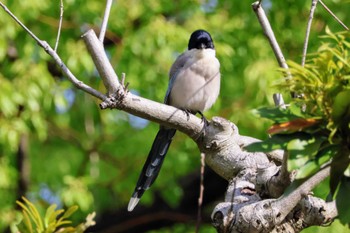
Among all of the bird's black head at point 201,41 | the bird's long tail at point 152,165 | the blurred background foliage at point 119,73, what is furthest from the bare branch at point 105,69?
the blurred background foliage at point 119,73

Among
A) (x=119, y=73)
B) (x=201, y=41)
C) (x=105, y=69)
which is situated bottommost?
(x=105, y=69)

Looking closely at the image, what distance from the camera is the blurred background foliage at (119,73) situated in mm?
6844

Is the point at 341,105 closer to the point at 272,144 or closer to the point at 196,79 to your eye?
the point at 272,144

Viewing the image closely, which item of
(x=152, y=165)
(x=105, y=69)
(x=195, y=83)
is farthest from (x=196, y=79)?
(x=105, y=69)

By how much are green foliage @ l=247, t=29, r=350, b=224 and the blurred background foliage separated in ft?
14.1

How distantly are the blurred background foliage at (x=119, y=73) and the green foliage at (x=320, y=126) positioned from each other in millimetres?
4306

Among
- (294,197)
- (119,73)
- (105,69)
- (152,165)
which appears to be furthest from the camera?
(119,73)

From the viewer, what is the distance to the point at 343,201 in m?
2.03

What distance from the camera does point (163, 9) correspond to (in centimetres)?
734

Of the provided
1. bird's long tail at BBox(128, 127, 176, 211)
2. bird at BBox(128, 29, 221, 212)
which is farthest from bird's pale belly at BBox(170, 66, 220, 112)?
bird's long tail at BBox(128, 127, 176, 211)

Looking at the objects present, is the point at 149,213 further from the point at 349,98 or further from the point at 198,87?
the point at 349,98

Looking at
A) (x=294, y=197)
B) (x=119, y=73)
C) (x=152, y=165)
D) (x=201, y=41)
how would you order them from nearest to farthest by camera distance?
(x=294, y=197) → (x=152, y=165) → (x=201, y=41) → (x=119, y=73)

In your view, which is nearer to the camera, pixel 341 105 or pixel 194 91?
pixel 341 105

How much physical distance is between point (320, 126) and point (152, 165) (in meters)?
2.29
